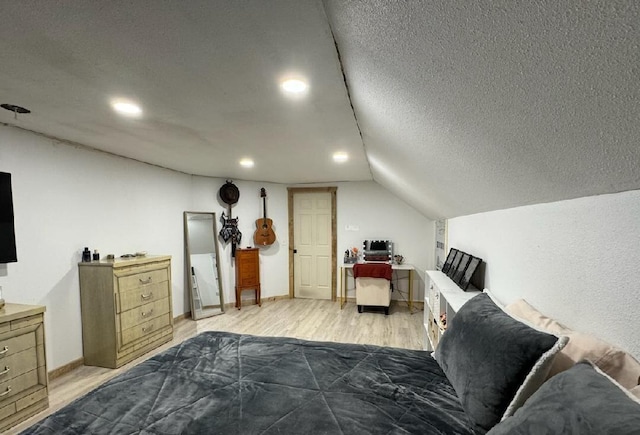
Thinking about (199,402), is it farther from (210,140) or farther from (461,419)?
(210,140)

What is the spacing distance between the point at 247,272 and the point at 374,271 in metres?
2.25

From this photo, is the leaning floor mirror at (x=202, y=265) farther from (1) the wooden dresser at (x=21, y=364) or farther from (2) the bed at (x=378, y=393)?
(2) the bed at (x=378, y=393)

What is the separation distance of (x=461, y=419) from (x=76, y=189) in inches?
152

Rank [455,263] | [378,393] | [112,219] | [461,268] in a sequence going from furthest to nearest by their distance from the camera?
[112,219] < [455,263] < [461,268] < [378,393]

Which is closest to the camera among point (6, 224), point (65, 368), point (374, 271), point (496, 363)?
point (496, 363)

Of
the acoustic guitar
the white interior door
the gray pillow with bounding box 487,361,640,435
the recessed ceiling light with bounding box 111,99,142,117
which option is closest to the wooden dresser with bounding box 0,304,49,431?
the recessed ceiling light with bounding box 111,99,142,117

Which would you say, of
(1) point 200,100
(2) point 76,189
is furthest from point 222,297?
(1) point 200,100

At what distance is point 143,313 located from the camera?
11.0 feet

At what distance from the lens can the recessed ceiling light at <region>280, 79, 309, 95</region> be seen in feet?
5.28

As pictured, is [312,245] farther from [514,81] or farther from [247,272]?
[514,81]

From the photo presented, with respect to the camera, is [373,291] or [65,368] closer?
[65,368]

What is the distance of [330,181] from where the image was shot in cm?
559

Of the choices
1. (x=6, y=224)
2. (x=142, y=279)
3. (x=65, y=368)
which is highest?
(x=6, y=224)

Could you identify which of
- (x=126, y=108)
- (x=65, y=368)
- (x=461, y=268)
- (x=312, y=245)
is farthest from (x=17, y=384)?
(x=312, y=245)
